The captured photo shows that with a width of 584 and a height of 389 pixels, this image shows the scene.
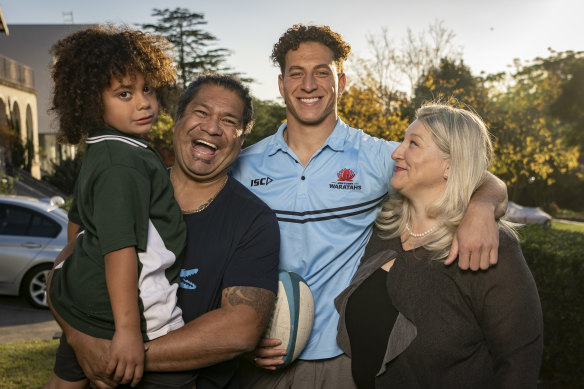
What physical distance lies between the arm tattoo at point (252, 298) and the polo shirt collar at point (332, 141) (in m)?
1.21

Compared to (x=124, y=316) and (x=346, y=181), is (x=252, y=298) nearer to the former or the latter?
(x=124, y=316)

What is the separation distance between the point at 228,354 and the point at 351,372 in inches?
39.1

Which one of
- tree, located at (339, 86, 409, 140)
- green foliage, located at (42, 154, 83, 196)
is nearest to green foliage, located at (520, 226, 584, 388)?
tree, located at (339, 86, 409, 140)

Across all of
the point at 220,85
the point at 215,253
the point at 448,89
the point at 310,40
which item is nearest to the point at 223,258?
the point at 215,253

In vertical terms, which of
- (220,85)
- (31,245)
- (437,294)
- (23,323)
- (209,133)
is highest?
(220,85)

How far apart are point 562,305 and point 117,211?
18.1 feet

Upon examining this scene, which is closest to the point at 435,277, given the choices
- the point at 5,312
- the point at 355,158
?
the point at 355,158

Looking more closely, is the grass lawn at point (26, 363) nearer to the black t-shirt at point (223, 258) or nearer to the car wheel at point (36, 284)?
the car wheel at point (36, 284)

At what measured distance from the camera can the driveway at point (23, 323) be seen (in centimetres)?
811

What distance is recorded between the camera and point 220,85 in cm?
300

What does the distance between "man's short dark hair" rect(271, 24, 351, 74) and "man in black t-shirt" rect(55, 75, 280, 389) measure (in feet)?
2.29

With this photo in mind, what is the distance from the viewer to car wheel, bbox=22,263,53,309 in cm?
958

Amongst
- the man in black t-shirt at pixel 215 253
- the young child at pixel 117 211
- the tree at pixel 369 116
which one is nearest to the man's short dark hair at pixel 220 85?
Result: the man in black t-shirt at pixel 215 253

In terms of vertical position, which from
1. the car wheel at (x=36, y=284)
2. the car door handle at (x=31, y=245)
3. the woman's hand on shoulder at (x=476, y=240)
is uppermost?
the woman's hand on shoulder at (x=476, y=240)
